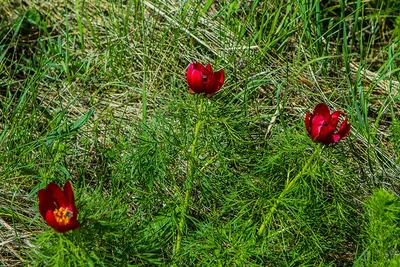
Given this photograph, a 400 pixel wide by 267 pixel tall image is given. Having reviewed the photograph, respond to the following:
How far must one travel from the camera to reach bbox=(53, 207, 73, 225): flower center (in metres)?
1.83

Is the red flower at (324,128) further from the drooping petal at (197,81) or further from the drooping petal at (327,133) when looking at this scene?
the drooping petal at (197,81)

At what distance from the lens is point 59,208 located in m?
1.92

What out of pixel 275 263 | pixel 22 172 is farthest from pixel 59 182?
pixel 275 263

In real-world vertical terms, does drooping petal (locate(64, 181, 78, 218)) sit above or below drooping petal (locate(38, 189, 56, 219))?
above

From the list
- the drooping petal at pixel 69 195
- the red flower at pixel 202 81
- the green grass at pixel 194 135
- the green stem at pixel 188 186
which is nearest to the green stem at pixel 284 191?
the green grass at pixel 194 135

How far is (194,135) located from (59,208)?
0.50m

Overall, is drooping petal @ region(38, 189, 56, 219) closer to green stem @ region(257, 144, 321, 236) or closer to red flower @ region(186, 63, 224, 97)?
red flower @ region(186, 63, 224, 97)

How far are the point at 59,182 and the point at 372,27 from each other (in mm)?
1672

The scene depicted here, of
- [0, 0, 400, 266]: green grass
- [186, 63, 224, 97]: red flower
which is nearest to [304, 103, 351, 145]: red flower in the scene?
[0, 0, 400, 266]: green grass

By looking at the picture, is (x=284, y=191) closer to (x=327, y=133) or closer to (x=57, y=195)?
(x=327, y=133)

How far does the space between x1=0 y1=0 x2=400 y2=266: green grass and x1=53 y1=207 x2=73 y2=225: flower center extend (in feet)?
0.23

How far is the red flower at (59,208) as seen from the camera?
182 centimetres

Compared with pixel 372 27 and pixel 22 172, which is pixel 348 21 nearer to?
pixel 372 27

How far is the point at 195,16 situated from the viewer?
317 centimetres
